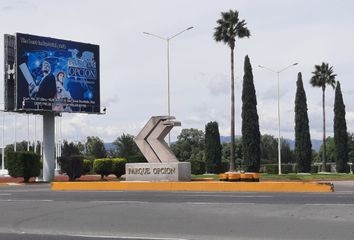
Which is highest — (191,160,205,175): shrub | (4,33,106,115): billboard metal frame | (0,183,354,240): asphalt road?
(4,33,106,115): billboard metal frame

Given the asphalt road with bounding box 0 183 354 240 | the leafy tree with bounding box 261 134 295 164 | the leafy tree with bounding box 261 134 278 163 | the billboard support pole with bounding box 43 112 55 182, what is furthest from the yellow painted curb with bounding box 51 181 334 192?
the leafy tree with bounding box 261 134 278 163

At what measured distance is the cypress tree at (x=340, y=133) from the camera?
78.8m

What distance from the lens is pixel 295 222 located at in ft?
46.2

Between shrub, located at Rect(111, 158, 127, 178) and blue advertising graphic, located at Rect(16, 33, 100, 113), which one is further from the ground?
blue advertising graphic, located at Rect(16, 33, 100, 113)

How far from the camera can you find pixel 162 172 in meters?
34.4

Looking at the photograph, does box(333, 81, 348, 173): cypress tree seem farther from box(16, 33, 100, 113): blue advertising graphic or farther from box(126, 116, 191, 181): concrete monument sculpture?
box(126, 116, 191, 181): concrete monument sculpture

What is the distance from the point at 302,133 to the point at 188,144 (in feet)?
179

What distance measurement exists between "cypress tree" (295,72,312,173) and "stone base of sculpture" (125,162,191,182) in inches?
1631

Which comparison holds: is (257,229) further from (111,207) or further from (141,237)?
(111,207)

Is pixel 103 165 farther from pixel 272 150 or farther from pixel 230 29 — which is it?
pixel 272 150

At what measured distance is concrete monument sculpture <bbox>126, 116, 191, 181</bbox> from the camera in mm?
34438

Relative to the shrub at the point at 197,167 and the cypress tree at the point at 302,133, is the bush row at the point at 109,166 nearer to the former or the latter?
the shrub at the point at 197,167

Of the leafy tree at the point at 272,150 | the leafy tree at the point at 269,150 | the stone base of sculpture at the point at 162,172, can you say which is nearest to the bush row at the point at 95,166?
the stone base of sculpture at the point at 162,172

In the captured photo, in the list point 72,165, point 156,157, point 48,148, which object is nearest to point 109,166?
point 72,165
